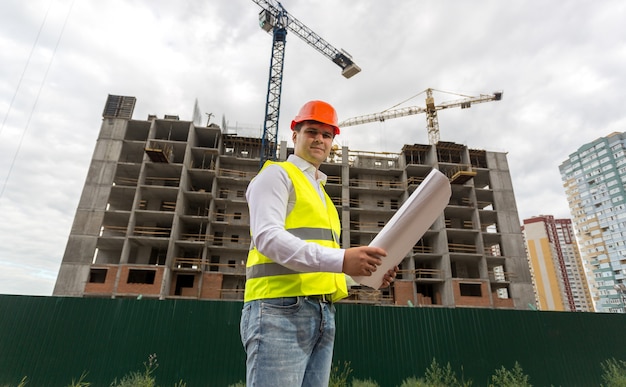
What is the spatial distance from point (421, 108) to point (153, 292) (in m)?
45.4

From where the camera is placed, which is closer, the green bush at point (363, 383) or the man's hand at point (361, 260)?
the man's hand at point (361, 260)

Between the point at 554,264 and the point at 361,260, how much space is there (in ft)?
322

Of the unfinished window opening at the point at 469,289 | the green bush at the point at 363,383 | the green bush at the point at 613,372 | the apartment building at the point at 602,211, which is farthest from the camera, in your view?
the apartment building at the point at 602,211

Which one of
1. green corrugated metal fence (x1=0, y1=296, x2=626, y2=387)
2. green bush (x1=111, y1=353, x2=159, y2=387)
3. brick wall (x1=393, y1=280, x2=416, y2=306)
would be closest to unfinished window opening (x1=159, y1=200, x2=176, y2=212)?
brick wall (x1=393, y1=280, x2=416, y2=306)

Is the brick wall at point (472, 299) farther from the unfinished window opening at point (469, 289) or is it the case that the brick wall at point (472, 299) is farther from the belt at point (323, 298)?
the belt at point (323, 298)

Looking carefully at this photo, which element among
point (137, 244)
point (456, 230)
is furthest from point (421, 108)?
point (137, 244)

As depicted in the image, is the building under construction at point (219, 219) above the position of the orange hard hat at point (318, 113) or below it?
above

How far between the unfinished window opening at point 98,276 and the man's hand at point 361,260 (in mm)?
33873

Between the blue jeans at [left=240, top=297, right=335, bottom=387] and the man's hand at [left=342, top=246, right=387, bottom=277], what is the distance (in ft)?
→ 1.02

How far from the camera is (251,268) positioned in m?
1.57

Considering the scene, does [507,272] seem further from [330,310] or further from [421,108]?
[330,310]

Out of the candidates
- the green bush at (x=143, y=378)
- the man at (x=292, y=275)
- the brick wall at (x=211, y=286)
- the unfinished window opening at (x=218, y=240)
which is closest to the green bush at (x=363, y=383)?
the green bush at (x=143, y=378)

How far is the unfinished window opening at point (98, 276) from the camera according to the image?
29.1 meters

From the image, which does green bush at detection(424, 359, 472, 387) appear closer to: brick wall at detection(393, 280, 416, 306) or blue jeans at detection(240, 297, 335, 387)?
blue jeans at detection(240, 297, 335, 387)
